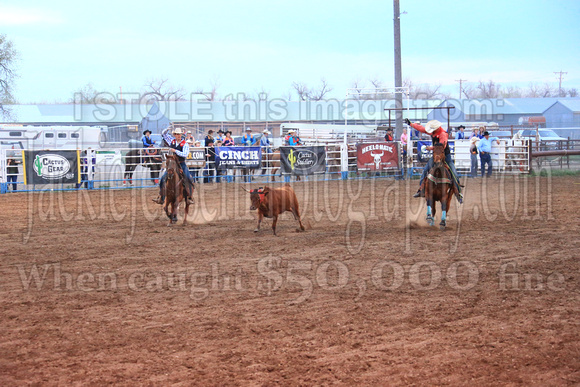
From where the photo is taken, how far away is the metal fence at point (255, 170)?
61.0 ft

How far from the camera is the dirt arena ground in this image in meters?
4.39

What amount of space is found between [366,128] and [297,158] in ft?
80.2

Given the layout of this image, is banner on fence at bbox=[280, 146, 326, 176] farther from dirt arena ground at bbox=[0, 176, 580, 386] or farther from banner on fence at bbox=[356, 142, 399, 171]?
dirt arena ground at bbox=[0, 176, 580, 386]

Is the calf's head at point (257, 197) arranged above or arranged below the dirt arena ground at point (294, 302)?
above

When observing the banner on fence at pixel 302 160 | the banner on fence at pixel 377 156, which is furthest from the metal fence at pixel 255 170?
the banner on fence at pixel 302 160

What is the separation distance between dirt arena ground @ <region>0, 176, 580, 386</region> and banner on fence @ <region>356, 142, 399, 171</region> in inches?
406

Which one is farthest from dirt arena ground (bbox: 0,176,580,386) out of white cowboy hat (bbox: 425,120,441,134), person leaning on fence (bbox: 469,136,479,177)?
person leaning on fence (bbox: 469,136,479,177)

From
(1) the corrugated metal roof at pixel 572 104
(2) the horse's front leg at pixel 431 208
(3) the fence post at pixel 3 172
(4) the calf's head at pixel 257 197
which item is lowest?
(2) the horse's front leg at pixel 431 208

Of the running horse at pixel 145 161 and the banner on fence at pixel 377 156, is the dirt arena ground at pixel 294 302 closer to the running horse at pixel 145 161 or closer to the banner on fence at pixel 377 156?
the running horse at pixel 145 161

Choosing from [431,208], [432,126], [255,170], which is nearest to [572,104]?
[255,170]

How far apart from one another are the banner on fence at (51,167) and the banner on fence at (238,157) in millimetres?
4716

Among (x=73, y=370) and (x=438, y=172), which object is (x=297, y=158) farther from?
(x=73, y=370)

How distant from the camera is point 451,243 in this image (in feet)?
30.1

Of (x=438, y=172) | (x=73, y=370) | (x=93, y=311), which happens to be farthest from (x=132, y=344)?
(x=438, y=172)
